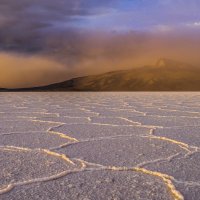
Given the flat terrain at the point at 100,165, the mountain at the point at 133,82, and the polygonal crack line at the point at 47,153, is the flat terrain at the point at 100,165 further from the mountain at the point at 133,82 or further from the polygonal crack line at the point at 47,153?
the mountain at the point at 133,82

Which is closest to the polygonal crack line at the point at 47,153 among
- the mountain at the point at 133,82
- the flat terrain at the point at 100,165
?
the flat terrain at the point at 100,165

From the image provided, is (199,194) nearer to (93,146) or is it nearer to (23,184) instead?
(23,184)

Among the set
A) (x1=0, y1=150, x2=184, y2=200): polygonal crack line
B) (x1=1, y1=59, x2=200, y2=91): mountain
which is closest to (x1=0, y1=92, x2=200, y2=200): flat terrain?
(x1=0, y1=150, x2=184, y2=200): polygonal crack line

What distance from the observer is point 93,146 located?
93.8 inches

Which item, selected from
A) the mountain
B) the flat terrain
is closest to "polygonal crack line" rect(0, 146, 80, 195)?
the flat terrain

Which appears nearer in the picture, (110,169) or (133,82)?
(110,169)

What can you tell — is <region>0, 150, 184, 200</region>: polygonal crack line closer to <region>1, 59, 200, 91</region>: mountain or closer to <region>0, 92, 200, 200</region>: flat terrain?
<region>0, 92, 200, 200</region>: flat terrain

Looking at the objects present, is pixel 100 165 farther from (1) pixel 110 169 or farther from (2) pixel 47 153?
(2) pixel 47 153

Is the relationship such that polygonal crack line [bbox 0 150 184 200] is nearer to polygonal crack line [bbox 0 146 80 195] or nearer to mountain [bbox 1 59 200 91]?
polygonal crack line [bbox 0 146 80 195]

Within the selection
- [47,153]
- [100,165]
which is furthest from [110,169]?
[47,153]

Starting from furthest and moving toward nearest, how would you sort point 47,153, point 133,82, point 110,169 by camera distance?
point 133,82, point 47,153, point 110,169

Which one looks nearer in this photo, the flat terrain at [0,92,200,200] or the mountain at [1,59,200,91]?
the flat terrain at [0,92,200,200]

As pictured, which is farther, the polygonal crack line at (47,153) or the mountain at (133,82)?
the mountain at (133,82)

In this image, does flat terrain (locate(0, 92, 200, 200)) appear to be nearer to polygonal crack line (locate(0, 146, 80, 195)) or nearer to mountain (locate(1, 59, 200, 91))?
polygonal crack line (locate(0, 146, 80, 195))
